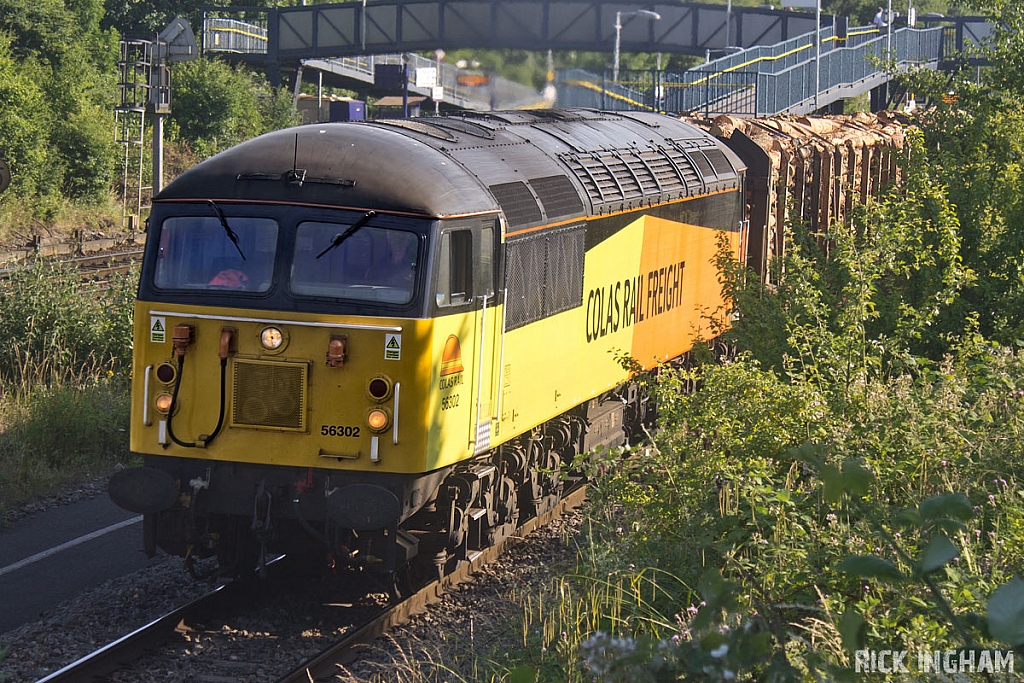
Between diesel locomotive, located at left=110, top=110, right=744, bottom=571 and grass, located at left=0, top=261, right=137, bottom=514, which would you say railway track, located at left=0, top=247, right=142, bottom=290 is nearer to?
grass, located at left=0, top=261, right=137, bottom=514

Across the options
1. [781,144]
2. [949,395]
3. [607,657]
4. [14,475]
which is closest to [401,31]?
[781,144]

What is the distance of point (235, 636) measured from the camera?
827 cm

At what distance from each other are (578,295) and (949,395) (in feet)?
10.3

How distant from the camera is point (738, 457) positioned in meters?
8.27

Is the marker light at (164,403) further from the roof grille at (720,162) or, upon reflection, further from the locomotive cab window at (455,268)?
the roof grille at (720,162)

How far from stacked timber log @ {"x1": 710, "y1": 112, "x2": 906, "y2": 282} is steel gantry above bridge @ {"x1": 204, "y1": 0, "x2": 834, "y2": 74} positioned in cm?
557

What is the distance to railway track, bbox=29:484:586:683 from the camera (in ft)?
24.7

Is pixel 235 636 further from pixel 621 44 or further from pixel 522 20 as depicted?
pixel 621 44

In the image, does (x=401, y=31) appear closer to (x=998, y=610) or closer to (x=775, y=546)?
(x=775, y=546)

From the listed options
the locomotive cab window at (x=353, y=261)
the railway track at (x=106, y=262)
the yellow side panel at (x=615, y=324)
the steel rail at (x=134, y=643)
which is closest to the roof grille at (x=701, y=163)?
the yellow side panel at (x=615, y=324)

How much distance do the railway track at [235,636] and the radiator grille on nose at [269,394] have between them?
4.65 ft

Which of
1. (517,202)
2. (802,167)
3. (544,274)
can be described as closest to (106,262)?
(802,167)

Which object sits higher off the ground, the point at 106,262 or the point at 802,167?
the point at 802,167

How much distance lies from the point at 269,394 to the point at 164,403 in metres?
0.74
